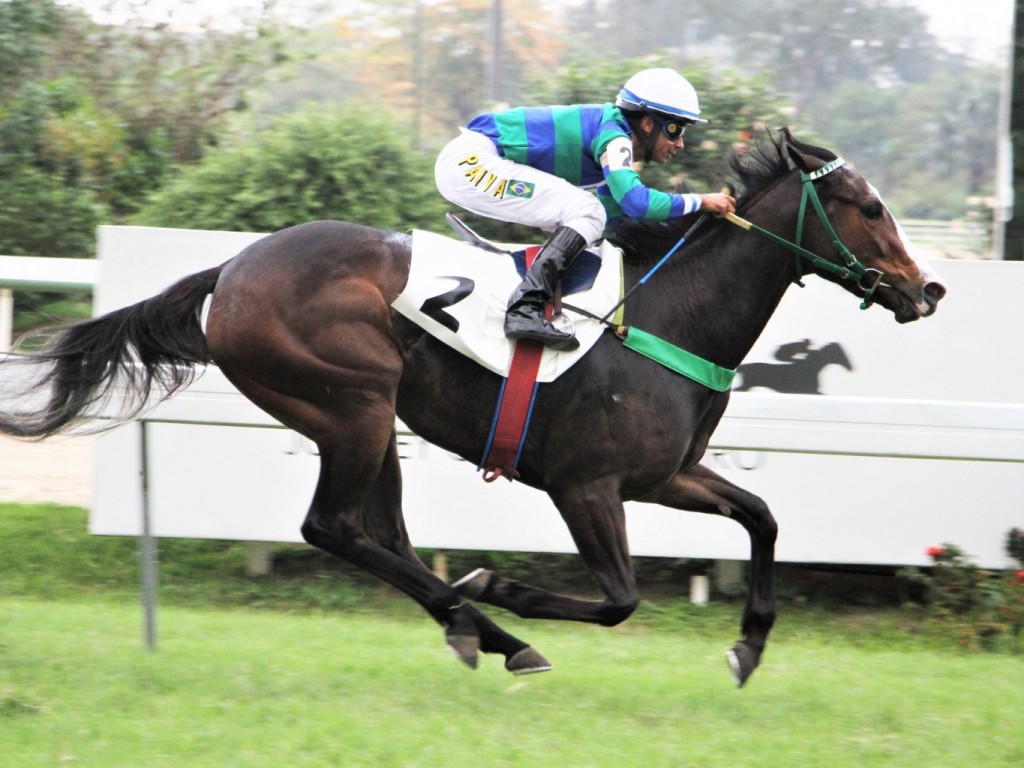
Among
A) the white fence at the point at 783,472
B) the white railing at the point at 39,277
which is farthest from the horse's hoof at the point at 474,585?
the white railing at the point at 39,277

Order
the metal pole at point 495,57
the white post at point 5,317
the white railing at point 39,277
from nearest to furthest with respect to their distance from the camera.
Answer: the white railing at point 39,277, the white post at point 5,317, the metal pole at point 495,57

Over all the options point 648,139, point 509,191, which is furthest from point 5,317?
point 648,139

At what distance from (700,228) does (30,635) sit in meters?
3.06

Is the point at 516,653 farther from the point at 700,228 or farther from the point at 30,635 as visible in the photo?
the point at 30,635

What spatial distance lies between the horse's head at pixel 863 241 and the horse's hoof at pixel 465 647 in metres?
1.74

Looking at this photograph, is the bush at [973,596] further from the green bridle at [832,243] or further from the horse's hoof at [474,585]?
the horse's hoof at [474,585]

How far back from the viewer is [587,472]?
4.57 metres

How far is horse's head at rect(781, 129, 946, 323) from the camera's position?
4.61 m

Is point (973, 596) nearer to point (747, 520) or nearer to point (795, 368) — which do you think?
point (795, 368)

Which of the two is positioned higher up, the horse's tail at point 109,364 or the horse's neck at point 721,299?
the horse's neck at point 721,299

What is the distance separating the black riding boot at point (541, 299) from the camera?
14.6ft

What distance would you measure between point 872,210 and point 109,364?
271 cm

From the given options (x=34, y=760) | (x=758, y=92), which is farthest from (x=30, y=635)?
(x=758, y=92)

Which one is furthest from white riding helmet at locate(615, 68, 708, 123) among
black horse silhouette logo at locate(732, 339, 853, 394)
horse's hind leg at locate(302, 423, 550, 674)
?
black horse silhouette logo at locate(732, 339, 853, 394)
